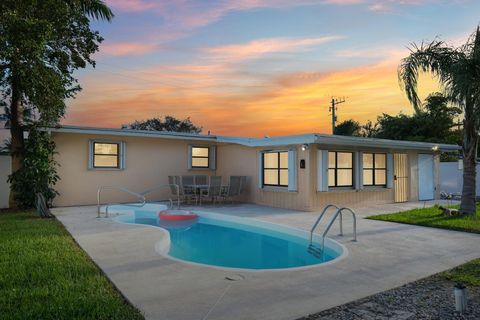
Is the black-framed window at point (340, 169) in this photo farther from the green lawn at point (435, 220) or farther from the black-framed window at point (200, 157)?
the black-framed window at point (200, 157)

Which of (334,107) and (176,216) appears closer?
(176,216)

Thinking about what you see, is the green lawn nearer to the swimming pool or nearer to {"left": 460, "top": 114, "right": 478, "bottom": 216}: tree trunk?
{"left": 460, "top": 114, "right": 478, "bottom": 216}: tree trunk

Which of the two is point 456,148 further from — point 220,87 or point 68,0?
point 68,0

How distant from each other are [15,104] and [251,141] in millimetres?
7733

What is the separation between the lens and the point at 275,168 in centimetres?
1288

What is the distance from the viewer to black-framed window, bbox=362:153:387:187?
13.3m

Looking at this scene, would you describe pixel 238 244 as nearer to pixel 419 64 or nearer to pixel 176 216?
pixel 176 216

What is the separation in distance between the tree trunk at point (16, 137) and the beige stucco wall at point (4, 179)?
21.3 inches

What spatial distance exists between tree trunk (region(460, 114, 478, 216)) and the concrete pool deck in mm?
2195

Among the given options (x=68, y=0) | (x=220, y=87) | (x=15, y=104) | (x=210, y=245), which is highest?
(x=68, y=0)

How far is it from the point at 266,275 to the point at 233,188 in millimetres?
8716

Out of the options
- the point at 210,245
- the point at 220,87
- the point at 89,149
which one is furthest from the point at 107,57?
the point at 210,245

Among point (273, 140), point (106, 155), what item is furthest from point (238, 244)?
point (106, 155)

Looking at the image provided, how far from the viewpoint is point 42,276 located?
4367mm
